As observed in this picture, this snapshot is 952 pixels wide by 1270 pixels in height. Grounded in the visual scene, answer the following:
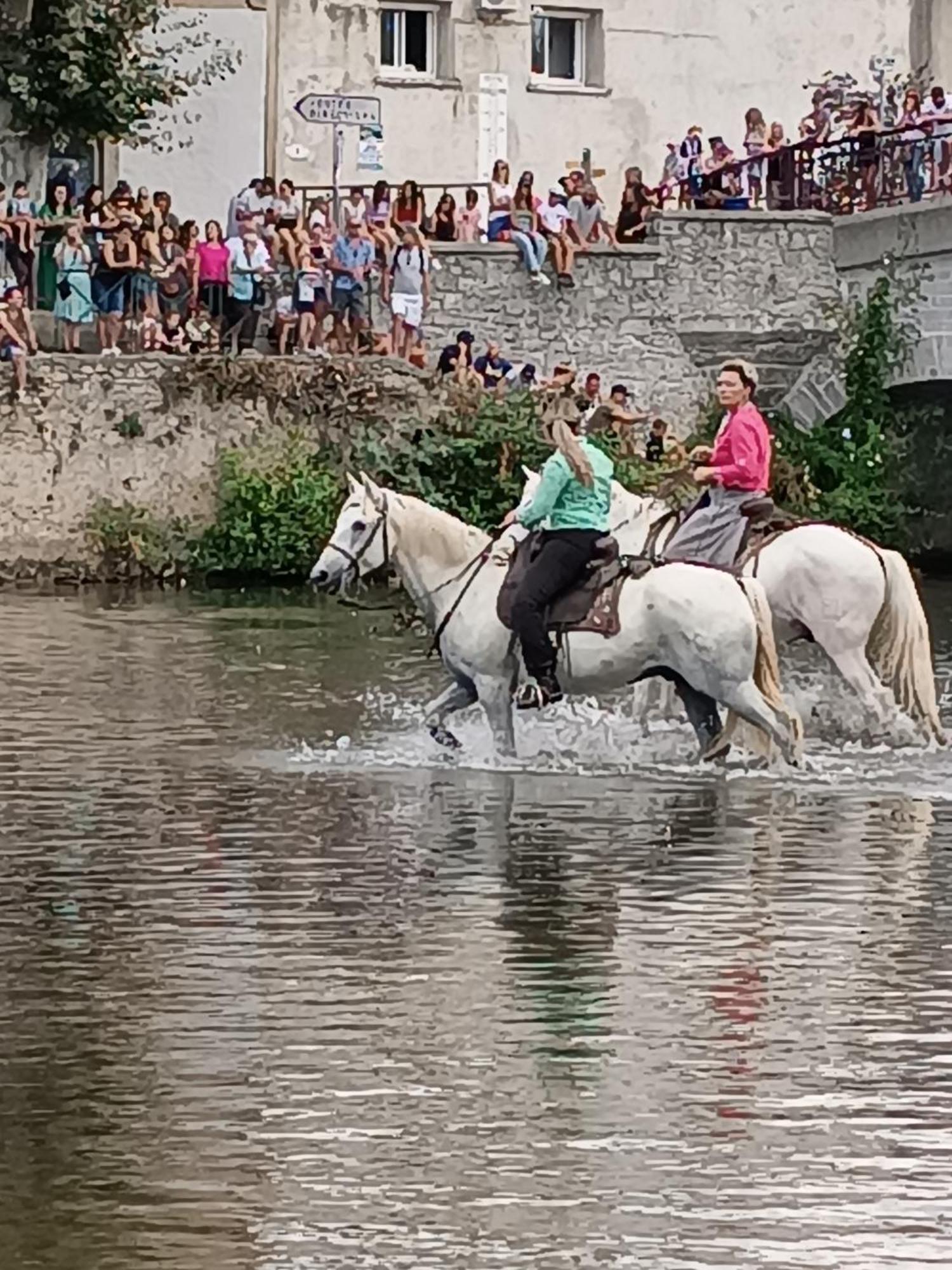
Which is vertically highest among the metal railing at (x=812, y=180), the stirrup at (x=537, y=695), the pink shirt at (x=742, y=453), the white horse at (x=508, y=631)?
the metal railing at (x=812, y=180)

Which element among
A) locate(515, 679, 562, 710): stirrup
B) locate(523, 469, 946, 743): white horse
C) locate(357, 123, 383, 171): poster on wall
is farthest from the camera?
locate(357, 123, 383, 171): poster on wall

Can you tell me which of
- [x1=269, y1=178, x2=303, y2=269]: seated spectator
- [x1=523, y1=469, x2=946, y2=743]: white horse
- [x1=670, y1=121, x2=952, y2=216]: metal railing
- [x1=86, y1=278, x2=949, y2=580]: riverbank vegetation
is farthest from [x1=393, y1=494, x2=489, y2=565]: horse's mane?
[x1=670, y1=121, x2=952, y2=216]: metal railing

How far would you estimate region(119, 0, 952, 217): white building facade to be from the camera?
3956cm

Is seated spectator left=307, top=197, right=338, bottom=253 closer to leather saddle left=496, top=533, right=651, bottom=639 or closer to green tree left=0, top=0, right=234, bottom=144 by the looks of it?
green tree left=0, top=0, right=234, bottom=144

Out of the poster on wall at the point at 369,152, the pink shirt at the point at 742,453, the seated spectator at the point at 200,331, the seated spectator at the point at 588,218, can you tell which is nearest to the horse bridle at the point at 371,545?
the pink shirt at the point at 742,453

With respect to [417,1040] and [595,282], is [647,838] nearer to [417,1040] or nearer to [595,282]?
[417,1040]

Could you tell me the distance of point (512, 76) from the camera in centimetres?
4181

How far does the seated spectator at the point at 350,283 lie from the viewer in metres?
33.3

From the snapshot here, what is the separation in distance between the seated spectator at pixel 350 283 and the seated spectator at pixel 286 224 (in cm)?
45

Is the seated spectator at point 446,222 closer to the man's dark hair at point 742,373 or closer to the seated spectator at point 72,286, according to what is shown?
the seated spectator at point 72,286

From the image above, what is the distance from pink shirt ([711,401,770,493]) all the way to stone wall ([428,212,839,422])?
17240mm

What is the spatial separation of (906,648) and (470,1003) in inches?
299

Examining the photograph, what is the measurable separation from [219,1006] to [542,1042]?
1255 mm

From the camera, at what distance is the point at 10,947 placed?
1277cm
